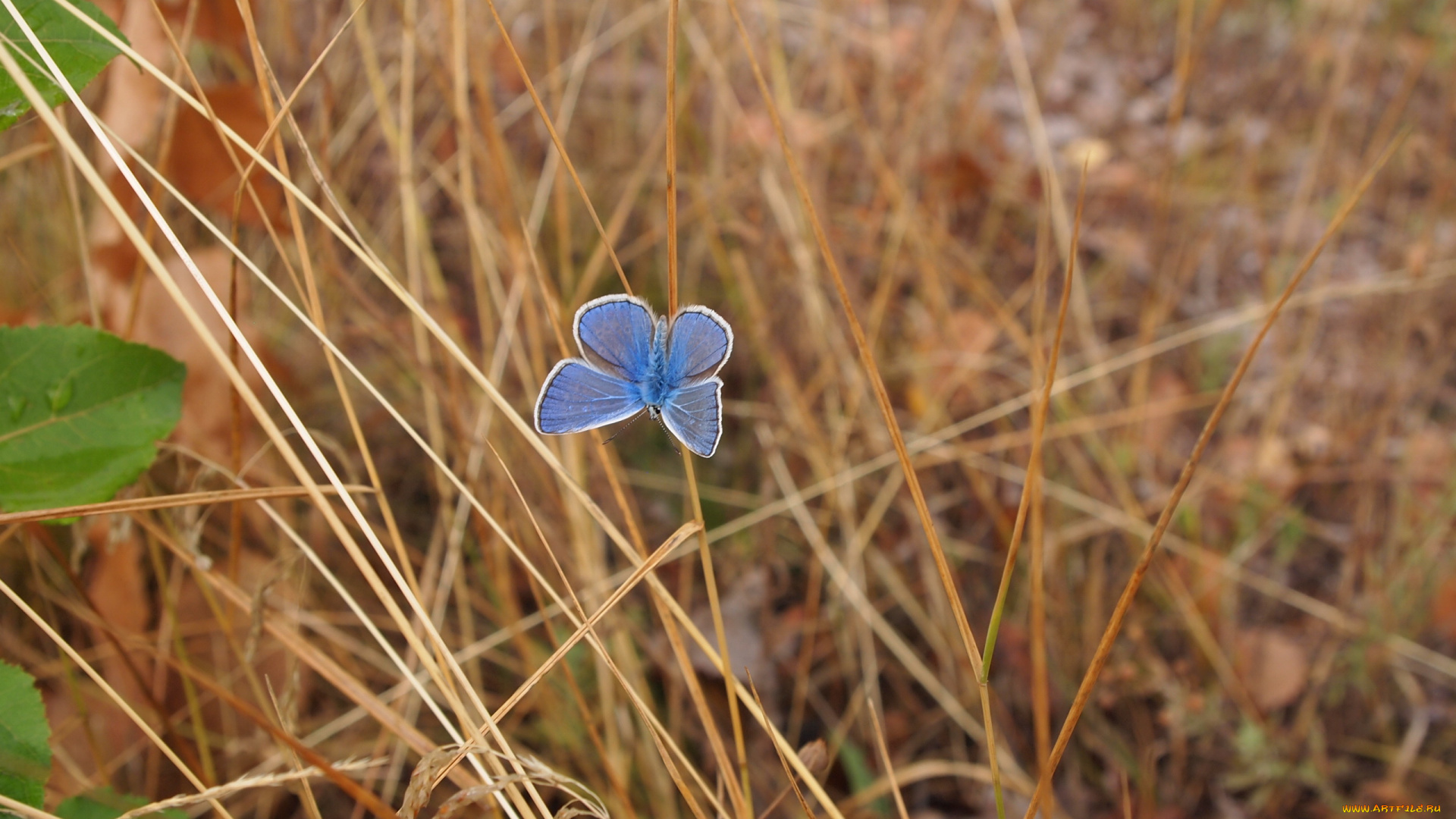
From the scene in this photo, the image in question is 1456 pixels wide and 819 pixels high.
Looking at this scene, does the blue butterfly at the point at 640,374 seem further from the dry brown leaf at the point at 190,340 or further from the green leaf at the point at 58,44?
the dry brown leaf at the point at 190,340

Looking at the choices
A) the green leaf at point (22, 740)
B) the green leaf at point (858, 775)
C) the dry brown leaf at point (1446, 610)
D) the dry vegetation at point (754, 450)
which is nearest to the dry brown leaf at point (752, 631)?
the dry vegetation at point (754, 450)

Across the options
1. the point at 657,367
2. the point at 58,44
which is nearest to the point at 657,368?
the point at 657,367

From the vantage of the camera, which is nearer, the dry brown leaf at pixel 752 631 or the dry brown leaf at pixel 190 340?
the dry brown leaf at pixel 190 340

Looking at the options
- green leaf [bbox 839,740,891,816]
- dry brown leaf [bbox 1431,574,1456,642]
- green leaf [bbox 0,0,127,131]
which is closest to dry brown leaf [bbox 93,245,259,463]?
green leaf [bbox 0,0,127,131]

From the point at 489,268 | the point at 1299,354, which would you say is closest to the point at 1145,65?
the point at 1299,354

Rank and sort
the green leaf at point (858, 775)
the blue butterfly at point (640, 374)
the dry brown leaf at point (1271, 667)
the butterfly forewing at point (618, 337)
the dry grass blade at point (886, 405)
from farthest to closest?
the dry brown leaf at point (1271, 667) → the green leaf at point (858, 775) → the butterfly forewing at point (618, 337) → the blue butterfly at point (640, 374) → the dry grass blade at point (886, 405)
